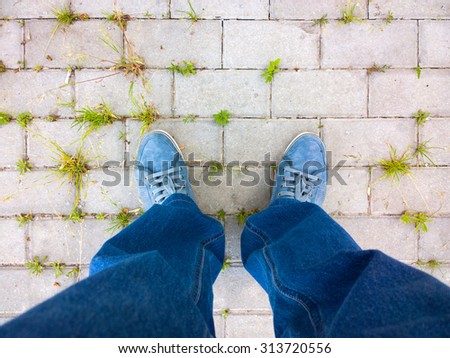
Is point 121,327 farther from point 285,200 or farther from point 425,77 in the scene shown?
point 425,77

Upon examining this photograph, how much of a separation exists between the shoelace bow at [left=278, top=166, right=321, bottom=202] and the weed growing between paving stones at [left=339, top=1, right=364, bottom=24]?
1.10 metres

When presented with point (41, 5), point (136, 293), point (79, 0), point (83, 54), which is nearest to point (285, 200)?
point (136, 293)

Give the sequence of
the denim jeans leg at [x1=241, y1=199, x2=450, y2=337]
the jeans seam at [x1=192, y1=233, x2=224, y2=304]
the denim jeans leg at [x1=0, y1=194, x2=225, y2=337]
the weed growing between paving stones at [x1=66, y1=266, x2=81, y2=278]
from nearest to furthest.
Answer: the denim jeans leg at [x1=0, y1=194, x2=225, y2=337] → the denim jeans leg at [x1=241, y1=199, x2=450, y2=337] → the jeans seam at [x1=192, y1=233, x2=224, y2=304] → the weed growing between paving stones at [x1=66, y1=266, x2=81, y2=278]

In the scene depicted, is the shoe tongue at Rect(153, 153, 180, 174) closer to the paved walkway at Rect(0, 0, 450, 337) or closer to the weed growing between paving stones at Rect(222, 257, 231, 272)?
the paved walkway at Rect(0, 0, 450, 337)

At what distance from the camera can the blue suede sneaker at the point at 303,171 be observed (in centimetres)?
229

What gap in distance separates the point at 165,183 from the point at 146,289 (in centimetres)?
121

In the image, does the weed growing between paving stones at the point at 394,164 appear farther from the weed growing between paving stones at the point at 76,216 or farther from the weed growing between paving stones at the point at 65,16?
the weed growing between paving stones at the point at 65,16

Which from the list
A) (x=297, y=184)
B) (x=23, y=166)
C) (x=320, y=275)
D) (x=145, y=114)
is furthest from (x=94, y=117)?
(x=320, y=275)

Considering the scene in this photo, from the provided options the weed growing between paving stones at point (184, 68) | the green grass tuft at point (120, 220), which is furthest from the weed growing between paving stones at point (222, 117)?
the green grass tuft at point (120, 220)

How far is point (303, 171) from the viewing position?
2.35 m

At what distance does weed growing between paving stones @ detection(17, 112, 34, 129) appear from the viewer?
2305 millimetres

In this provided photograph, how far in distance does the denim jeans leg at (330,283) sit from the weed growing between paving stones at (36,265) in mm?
1481

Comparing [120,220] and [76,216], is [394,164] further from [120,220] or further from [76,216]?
[76,216]

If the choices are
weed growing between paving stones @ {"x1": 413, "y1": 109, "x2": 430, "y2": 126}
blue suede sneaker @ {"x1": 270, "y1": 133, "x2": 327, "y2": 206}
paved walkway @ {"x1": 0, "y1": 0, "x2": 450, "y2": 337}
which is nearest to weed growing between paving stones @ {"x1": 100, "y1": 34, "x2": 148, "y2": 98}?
paved walkway @ {"x1": 0, "y1": 0, "x2": 450, "y2": 337}
